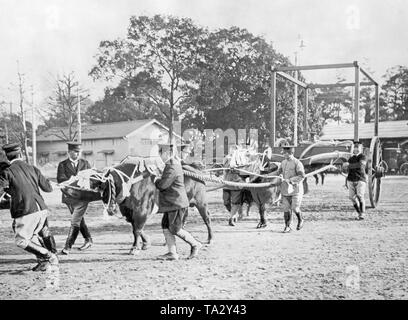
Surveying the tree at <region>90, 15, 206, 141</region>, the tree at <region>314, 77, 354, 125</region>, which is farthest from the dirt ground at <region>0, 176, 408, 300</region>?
the tree at <region>314, 77, 354, 125</region>

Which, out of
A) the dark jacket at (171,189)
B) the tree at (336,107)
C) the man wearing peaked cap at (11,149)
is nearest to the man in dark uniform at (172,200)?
the dark jacket at (171,189)

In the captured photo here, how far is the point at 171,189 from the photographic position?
246 inches

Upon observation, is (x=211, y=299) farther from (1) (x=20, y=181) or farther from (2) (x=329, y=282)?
(1) (x=20, y=181)

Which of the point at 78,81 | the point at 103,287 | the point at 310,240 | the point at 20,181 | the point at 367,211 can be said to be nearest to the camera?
the point at 103,287

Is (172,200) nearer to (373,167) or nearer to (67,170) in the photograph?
(67,170)

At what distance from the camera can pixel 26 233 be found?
17.9 ft

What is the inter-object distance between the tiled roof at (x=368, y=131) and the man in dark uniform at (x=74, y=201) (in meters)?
15.5

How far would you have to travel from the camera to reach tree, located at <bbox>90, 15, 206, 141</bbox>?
12570mm

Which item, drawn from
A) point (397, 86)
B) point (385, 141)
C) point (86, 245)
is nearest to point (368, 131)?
point (385, 141)

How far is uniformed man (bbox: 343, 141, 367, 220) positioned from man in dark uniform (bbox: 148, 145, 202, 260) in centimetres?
533

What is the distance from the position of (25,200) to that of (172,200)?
1.92 m

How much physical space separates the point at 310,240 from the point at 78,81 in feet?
55.6

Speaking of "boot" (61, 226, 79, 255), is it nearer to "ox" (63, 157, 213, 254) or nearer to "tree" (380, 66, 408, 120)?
"ox" (63, 157, 213, 254)

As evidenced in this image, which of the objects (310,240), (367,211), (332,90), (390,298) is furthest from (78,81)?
(332,90)
